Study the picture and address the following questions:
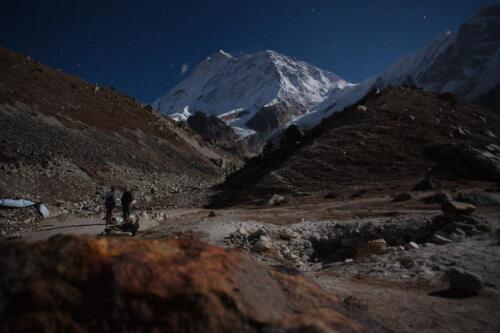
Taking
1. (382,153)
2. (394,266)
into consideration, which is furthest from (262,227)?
(382,153)

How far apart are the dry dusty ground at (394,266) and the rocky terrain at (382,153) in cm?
818

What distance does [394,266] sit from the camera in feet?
26.7

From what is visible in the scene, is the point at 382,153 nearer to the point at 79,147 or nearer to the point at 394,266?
the point at 394,266

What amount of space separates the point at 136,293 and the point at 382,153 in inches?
1079

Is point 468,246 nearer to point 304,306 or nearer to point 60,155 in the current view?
point 304,306

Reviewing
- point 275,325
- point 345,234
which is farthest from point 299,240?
point 275,325

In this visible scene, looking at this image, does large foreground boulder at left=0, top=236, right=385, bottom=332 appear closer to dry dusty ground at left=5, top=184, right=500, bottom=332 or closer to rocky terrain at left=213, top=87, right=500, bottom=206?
dry dusty ground at left=5, top=184, right=500, bottom=332


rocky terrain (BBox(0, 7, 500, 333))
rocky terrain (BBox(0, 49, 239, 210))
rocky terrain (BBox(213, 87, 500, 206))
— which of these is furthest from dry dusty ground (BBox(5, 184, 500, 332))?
rocky terrain (BBox(213, 87, 500, 206))

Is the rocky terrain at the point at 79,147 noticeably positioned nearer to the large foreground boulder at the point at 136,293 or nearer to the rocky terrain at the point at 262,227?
the rocky terrain at the point at 262,227

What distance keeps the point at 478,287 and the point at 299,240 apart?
6.23 metres

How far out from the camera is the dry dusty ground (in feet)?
17.2

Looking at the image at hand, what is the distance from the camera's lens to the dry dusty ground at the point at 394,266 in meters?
5.23

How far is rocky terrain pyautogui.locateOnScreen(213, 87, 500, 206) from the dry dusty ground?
8176 millimetres

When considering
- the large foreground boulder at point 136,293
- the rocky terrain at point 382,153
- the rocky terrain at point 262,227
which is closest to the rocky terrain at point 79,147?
the rocky terrain at point 262,227
